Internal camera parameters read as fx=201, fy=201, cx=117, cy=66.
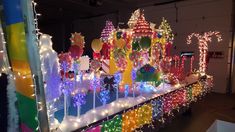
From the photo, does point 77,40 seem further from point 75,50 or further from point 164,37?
point 164,37

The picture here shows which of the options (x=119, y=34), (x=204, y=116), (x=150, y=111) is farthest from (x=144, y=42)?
(x=204, y=116)

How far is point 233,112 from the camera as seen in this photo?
5047 mm

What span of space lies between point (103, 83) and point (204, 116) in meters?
2.95

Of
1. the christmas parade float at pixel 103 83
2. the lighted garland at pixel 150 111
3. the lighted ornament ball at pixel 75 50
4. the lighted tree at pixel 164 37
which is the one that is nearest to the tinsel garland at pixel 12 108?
the christmas parade float at pixel 103 83

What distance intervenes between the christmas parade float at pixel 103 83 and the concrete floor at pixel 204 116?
0.49 m

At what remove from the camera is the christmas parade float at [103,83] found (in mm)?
1462

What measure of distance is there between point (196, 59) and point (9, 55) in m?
7.53

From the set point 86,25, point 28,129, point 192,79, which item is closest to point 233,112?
point 192,79

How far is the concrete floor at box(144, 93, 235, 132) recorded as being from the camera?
3991mm

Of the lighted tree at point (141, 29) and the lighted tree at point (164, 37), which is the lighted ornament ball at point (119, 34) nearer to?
the lighted tree at point (141, 29)

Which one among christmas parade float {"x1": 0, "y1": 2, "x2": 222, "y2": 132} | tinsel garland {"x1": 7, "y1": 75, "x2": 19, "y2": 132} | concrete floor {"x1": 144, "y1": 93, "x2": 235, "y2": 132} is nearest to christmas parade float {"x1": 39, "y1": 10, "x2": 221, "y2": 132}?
christmas parade float {"x1": 0, "y1": 2, "x2": 222, "y2": 132}

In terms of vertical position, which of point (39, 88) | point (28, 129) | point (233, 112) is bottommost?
point (233, 112)

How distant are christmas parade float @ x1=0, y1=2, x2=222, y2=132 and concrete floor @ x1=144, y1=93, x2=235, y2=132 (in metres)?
0.49

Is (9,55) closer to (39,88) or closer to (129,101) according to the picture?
(39,88)
